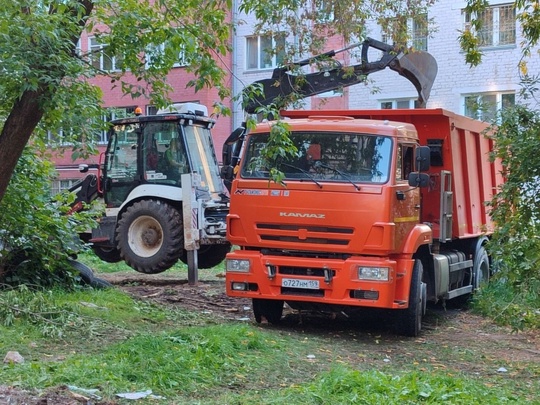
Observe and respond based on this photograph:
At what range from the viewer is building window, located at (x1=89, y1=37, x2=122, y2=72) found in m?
9.41

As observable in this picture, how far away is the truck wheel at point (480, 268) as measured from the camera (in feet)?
45.1

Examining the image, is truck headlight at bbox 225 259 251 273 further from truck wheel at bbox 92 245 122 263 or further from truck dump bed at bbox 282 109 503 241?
truck wheel at bbox 92 245 122 263

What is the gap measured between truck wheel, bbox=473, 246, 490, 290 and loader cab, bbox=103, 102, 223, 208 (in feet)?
15.6

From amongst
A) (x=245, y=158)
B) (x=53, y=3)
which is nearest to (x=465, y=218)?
(x=245, y=158)

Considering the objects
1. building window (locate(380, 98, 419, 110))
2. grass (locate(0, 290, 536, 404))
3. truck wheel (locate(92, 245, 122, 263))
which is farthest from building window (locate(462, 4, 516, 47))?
grass (locate(0, 290, 536, 404))

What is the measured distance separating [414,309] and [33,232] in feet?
16.8

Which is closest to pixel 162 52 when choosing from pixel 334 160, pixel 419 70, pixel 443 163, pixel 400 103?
pixel 334 160

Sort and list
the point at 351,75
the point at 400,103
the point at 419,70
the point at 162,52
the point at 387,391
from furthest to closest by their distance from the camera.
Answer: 1. the point at 400,103
2. the point at 419,70
3. the point at 351,75
4. the point at 162,52
5. the point at 387,391

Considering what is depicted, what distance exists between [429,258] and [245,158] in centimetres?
293

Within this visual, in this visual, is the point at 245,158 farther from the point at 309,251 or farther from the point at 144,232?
the point at 144,232

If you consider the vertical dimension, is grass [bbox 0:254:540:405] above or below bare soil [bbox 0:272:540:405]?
above

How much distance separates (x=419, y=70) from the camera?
1343 cm

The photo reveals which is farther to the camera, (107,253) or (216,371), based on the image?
(107,253)

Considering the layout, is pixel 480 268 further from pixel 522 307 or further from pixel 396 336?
pixel 522 307
